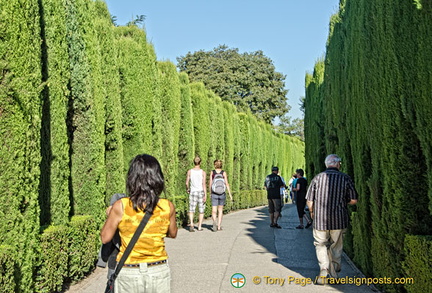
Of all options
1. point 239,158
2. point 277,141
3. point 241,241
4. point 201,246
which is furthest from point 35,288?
point 277,141

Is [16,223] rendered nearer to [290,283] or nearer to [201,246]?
[290,283]

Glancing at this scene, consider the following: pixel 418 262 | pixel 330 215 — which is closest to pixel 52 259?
pixel 330 215

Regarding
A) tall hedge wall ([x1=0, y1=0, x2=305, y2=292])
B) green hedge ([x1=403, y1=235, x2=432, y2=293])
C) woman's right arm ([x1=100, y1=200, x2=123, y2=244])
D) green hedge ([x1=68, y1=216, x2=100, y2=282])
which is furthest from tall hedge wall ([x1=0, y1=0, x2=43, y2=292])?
green hedge ([x1=403, y1=235, x2=432, y2=293])

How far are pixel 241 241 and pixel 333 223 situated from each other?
5095 millimetres

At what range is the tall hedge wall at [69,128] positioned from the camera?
20.0ft

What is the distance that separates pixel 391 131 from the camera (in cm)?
700

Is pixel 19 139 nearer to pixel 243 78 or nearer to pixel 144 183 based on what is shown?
pixel 144 183

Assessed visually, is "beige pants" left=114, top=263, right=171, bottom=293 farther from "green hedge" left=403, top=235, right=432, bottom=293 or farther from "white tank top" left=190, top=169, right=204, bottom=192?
"white tank top" left=190, top=169, right=204, bottom=192

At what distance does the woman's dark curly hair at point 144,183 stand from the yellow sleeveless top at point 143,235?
6 cm

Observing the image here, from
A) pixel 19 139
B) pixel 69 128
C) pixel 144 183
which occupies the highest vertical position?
pixel 69 128

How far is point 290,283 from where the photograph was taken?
7.95 metres

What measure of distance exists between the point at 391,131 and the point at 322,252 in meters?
2.07

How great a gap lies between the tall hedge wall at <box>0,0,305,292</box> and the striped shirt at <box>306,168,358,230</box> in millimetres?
3620

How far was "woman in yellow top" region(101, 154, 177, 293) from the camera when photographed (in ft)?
13.1
